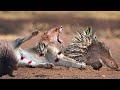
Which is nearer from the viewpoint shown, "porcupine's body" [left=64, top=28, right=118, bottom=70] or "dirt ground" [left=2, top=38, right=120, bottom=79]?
"dirt ground" [left=2, top=38, right=120, bottom=79]

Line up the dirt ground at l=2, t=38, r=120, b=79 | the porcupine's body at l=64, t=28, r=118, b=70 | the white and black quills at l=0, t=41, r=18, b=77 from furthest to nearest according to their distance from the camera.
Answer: the porcupine's body at l=64, t=28, r=118, b=70 → the white and black quills at l=0, t=41, r=18, b=77 → the dirt ground at l=2, t=38, r=120, b=79

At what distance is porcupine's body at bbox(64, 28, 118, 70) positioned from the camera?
795cm

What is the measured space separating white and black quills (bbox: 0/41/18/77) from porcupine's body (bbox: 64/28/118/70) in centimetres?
81

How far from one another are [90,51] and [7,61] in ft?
3.84

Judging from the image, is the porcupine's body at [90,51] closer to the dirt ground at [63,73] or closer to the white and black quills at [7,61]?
the dirt ground at [63,73]

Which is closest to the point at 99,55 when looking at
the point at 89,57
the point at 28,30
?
the point at 89,57

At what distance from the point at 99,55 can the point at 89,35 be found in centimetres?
32

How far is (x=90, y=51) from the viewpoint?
26.3ft

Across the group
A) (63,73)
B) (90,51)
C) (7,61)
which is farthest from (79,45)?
(7,61)

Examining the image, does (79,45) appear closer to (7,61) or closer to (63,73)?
(63,73)

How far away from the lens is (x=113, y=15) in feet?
29.2

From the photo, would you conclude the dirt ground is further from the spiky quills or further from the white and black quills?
the spiky quills

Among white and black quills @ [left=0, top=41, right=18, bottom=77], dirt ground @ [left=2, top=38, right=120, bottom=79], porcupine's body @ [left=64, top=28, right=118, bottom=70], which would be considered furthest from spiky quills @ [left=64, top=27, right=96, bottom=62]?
white and black quills @ [left=0, top=41, right=18, bottom=77]

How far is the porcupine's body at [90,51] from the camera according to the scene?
7.95 metres
